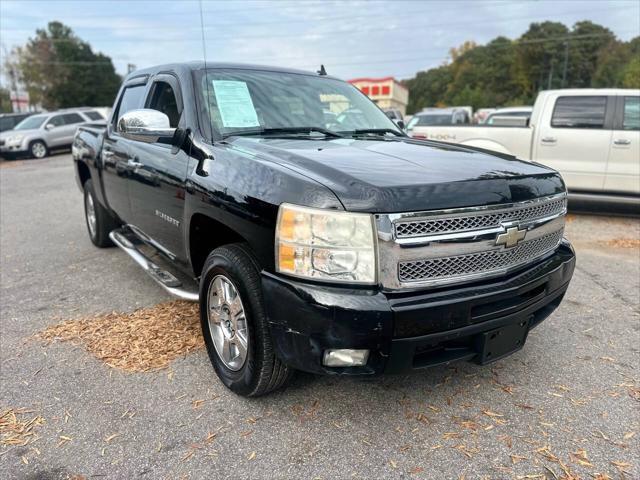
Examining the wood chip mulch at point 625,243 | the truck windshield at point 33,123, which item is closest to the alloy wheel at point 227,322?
the wood chip mulch at point 625,243

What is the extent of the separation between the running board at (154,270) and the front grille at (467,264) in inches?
59.8

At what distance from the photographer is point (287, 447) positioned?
2.47 meters

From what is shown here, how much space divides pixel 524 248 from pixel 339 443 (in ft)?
4.52

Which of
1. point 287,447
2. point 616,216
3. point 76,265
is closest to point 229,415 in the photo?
point 287,447

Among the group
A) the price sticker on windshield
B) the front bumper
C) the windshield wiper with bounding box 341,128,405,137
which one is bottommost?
the front bumper

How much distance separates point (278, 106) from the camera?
3.54m

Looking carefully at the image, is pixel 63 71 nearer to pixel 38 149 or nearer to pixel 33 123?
pixel 33 123

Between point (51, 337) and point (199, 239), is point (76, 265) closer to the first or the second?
point (51, 337)

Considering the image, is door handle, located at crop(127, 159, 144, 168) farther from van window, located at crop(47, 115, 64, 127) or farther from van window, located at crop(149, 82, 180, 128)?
van window, located at crop(47, 115, 64, 127)

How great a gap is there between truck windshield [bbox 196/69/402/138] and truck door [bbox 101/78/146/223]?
120 cm

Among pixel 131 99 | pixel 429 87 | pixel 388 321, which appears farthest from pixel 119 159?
pixel 429 87

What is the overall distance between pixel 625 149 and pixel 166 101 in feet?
22.0

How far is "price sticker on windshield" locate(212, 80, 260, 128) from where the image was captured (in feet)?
10.8

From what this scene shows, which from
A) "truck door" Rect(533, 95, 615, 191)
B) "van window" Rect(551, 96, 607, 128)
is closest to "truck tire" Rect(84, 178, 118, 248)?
"truck door" Rect(533, 95, 615, 191)
